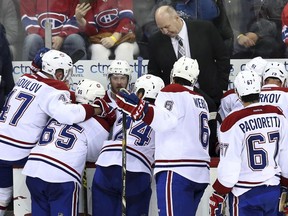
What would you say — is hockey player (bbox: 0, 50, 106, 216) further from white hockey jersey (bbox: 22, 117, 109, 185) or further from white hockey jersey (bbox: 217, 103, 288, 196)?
white hockey jersey (bbox: 217, 103, 288, 196)

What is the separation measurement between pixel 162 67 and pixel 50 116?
0.99m

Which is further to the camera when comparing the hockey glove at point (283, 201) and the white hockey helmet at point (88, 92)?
the white hockey helmet at point (88, 92)

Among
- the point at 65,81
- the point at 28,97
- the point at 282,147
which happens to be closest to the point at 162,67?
the point at 65,81

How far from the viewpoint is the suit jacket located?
5.27 meters

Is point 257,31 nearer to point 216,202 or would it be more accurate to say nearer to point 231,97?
point 231,97

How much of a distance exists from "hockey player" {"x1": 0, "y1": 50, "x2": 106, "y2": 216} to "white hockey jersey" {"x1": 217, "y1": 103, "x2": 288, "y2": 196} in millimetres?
1046

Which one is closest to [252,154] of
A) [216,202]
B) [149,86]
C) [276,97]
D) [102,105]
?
[216,202]

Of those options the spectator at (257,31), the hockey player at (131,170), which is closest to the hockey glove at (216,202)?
the hockey player at (131,170)

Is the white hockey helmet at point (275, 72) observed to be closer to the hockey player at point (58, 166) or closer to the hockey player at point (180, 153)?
the hockey player at point (180, 153)

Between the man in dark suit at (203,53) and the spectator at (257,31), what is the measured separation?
1.76 feet

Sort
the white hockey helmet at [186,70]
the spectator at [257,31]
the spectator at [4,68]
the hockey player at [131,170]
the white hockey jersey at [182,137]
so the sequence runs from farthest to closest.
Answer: the spectator at [257,31] → the spectator at [4,68] → the hockey player at [131,170] → the white hockey helmet at [186,70] → the white hockey jersey at [182,137]

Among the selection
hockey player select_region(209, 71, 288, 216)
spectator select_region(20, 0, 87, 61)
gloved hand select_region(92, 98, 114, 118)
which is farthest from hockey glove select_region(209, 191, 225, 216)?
spectator select_region(20, 0, 87, 61)

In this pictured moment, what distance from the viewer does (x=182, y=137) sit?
4332mm

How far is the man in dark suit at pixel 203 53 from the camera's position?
526cm
